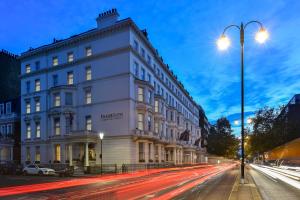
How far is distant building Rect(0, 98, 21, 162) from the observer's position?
2569 inches

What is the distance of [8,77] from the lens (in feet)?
255

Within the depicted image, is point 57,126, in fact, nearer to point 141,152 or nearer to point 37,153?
point 37,153

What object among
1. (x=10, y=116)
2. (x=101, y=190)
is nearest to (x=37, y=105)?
(x=10, y=116)

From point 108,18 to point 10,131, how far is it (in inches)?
1168

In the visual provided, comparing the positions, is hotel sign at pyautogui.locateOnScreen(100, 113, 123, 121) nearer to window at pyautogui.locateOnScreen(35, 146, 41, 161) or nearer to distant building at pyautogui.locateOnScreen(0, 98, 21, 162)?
window at pyautogui.locateOnScreen(35, 146, 41, 161)

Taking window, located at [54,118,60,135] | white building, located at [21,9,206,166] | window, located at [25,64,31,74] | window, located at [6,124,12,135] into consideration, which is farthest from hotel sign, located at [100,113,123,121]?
window, located at [6,124,12,135]

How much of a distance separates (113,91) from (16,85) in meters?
37.3

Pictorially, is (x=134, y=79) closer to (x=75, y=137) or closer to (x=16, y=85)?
(x=75, y=137)

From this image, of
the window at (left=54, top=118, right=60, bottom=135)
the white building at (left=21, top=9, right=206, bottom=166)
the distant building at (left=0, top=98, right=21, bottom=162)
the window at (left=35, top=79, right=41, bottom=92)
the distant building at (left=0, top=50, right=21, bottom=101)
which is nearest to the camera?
the white building at (left=21, top=9, right=206, bottom=166)

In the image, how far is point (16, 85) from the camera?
3157 inches

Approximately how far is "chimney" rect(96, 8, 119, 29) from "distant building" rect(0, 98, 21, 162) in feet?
83.3

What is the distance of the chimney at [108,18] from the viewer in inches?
2064

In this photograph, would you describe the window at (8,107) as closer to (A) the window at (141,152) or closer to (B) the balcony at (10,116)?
(B) the balcony at (10,116)

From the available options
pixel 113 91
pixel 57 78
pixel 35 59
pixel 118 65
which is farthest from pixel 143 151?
pixel 35 59
